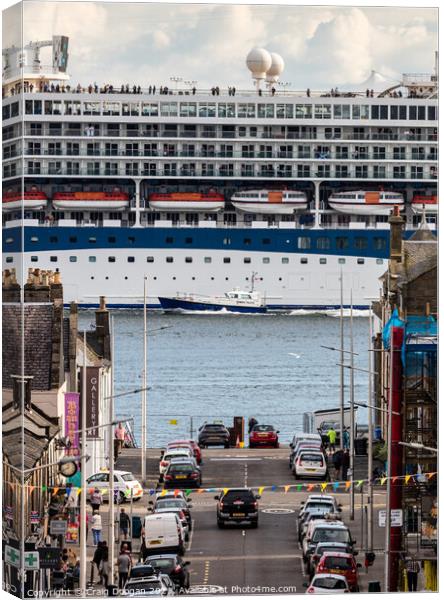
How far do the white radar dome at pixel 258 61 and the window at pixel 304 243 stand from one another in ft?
79.8

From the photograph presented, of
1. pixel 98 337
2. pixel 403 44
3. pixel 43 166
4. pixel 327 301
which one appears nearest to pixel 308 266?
pixel 327 301

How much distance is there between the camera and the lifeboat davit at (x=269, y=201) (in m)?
40.9

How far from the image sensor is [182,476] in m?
20.1

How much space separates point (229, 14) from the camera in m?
19.3

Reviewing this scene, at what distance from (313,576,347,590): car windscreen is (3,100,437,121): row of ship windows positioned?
7656 mm

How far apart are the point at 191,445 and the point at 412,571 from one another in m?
3.53

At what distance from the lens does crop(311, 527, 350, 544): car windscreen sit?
1866 centimetres

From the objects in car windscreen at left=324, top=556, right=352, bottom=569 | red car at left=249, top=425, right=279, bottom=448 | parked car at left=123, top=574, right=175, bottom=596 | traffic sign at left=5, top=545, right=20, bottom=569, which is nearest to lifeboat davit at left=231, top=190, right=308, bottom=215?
red car at left=249, top=425, right=279, bottom=448

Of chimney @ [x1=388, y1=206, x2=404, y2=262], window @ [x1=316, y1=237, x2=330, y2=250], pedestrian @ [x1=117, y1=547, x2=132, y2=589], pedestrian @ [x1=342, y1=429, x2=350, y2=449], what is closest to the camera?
pedestrian @ [x1=117, y1=547, x2=132, y2=589]

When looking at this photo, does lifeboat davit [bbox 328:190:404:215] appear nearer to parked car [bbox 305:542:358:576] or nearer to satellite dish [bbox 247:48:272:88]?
satellite dish [bbox 247:48:272:88]

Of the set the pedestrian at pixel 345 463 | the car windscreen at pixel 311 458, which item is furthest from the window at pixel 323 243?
the car windscreen at pixel 311 458

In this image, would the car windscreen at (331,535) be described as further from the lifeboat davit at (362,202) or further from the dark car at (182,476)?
the lifeboat davit at (362,202)

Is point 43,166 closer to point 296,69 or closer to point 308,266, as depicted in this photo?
point 296,69

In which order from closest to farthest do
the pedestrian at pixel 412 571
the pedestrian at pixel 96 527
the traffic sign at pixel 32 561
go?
the traffic sign at pixel 32 561 → the pedestrian at pixel 412 571 → the pedestrian at pixel 96 527
